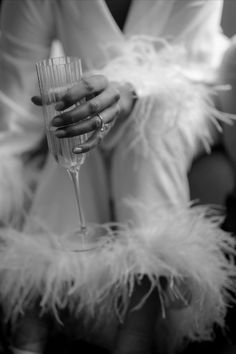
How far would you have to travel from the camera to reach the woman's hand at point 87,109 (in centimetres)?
51

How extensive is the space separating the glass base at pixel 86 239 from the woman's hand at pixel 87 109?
16cm

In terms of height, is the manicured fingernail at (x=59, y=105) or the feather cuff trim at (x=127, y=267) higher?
the manicured fingernail at (x=59, y=105)

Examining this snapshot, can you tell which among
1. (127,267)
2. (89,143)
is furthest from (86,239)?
(89,143)

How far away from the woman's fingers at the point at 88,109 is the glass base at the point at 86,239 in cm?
18

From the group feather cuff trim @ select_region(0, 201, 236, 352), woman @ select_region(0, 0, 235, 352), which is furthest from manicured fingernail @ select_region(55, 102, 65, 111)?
feather cuff trim @ select_region(0, 201, 236, 352)

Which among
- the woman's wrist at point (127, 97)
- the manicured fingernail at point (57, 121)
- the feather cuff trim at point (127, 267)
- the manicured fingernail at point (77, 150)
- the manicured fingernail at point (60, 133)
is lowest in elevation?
the feather cuff trim at point (127, 267)

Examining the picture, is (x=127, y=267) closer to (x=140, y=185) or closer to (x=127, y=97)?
(x=140, y=185)

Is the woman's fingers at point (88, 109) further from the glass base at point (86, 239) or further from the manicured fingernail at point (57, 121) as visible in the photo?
the glass base at point (86, 239)

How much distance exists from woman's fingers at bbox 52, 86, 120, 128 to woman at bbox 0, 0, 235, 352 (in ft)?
0.10

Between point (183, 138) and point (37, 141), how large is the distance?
0.25 meters

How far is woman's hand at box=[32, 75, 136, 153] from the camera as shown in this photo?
511 millimetres

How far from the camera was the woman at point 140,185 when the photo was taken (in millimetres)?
628

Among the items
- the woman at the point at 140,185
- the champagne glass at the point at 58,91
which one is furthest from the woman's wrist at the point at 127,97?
the champagne glass at the point at 58,91

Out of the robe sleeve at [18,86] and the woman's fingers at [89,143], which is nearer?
the woman's fingers at [89,143]
